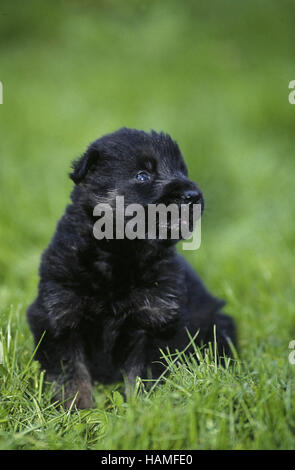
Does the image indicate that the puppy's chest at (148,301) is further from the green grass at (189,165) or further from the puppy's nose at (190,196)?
the puppy's nose at (190,196)

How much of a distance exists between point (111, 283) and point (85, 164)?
0.70 meters

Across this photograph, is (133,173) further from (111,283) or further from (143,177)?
(111,283)

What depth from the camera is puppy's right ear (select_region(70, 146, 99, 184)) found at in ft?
9.99

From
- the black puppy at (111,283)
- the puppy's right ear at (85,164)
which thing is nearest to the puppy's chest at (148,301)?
the black puppy at (111,283)

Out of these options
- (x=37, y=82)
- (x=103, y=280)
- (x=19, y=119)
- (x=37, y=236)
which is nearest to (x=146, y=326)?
(x=103, y=280)

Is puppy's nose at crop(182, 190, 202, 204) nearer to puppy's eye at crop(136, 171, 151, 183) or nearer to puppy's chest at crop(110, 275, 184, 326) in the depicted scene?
puppy's eye at crop(136, 171, 151, 183)

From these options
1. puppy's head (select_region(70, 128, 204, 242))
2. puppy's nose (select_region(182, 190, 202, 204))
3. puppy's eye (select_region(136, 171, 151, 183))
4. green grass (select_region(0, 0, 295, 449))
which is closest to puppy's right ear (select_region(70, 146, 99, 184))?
puppy's head (select_region(70, 128, 204, 242))

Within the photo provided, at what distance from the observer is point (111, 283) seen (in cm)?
305

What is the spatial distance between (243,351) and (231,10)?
9.10 m

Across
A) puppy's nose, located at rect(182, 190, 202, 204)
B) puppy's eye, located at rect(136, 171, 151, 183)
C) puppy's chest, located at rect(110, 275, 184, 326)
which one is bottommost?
puppy's chest, located at rect(110, 275, 184, 326)

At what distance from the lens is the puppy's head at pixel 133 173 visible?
2.92 meters

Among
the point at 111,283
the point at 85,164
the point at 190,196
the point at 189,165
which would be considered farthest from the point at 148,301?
the point at 189,165
